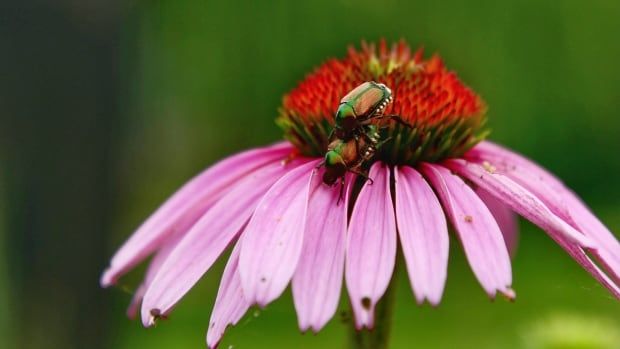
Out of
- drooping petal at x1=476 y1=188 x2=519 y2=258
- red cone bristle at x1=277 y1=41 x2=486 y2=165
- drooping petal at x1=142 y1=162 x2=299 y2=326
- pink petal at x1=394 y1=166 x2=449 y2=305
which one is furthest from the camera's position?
drooping petal at x1=476 y1=188 x2=519 y2=258

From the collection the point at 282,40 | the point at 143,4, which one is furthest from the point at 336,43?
the point at 143,4

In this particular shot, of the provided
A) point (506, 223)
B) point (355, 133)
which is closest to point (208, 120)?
point (506, 223)

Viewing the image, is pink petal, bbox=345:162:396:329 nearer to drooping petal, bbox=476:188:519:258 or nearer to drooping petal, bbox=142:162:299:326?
drooping petal, bbox=142:162:299:326

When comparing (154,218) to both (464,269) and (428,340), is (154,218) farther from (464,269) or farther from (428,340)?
(464,269)

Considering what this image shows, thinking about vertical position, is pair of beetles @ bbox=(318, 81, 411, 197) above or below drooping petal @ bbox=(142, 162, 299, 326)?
above

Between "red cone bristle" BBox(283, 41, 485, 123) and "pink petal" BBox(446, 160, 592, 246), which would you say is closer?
"pink petal" BBox(446, 160, 592, 246)

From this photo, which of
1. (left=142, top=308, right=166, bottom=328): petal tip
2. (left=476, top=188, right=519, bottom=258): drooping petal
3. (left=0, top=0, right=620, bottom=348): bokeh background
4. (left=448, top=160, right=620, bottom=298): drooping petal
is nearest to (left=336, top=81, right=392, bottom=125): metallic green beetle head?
(left=448, top=160, right=620, bottom=298): drooping petal

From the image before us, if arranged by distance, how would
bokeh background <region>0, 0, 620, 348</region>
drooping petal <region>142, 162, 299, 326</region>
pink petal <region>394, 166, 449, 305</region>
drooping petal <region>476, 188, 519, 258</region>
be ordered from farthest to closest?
bokeh background <region>0, 0, 620, 348</region>
drooping petal <region>476, 188, 519, 258</region>
drooping petal <region>142, 162, 299, 326</region>
pink petal <region>394, 166, 449, 305</region>

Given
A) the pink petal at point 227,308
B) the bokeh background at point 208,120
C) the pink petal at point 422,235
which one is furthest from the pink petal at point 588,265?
the bokeh background at point 208,120
